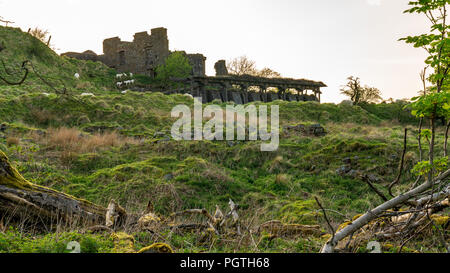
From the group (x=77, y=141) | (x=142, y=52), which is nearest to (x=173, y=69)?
(x=142, y=52)

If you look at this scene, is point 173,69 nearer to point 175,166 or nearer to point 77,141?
point 77,141

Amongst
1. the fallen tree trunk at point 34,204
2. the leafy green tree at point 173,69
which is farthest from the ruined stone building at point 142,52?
the fallen tree trunk at point 34,204

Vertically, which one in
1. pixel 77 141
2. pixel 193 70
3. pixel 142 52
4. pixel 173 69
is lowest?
pixel 77 141

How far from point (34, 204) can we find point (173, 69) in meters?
29.1

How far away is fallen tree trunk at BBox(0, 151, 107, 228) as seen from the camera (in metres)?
4.68

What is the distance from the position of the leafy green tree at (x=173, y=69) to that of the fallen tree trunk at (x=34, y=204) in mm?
28431

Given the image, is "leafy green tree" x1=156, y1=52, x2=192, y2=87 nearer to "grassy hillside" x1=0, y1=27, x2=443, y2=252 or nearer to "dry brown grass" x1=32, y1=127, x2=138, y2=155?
"grassy hillside" x1=0, y1=27, x2=443, y2=252

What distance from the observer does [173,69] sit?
108ft

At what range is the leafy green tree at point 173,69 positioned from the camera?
33.0 metres

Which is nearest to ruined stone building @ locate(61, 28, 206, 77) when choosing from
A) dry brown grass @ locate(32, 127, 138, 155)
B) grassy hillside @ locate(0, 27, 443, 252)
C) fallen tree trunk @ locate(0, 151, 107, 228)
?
grassy hillside @ locate(0, 27, 443, 252)

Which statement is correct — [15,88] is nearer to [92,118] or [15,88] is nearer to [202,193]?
[92,118]

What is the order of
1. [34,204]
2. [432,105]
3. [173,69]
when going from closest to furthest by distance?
[432,105], [34,204], [173,69]

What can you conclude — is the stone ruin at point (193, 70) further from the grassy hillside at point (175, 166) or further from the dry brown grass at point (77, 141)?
the dry brown grass at point (77, 141)

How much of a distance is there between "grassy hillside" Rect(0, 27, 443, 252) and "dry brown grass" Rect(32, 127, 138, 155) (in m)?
0.03
